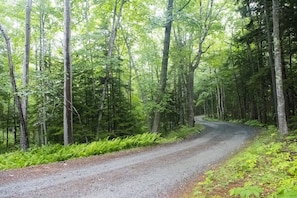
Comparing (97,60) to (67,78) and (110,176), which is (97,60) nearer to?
(67,78)

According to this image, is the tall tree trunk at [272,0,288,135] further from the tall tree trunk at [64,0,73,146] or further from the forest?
the tall tree trunk at [64,0,73,146]

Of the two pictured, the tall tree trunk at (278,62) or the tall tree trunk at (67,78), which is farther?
the tall tree trunk at (67,78)

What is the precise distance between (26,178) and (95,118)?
961 centimetres

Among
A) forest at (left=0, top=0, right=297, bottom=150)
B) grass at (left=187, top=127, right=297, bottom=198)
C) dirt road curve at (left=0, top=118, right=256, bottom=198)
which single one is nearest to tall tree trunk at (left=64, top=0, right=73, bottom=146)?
forest at (left=0, top=0, right=297, bottom=150)

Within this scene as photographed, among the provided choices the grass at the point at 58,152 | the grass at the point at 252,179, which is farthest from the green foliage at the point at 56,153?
the grass at the point at 252,179

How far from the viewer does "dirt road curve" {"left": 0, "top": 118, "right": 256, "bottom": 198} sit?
17.0 ft

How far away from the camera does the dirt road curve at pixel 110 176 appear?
203 inches

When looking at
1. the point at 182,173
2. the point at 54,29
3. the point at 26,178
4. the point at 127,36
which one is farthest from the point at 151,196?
the point at 127,36

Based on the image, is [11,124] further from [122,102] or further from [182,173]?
[182,173]

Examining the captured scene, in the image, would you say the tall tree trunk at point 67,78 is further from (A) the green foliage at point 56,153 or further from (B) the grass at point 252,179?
(B) the grass at point 252,179

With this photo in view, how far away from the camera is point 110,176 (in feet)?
20.9

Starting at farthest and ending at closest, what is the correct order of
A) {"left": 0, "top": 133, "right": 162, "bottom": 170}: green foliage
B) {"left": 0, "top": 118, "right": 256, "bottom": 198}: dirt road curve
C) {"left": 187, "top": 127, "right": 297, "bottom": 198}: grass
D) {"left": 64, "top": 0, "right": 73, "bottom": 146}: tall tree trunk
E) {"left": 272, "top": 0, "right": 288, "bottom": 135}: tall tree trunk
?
{"left": 64, "top": 0, "right": 73, "bottom": 146}: tall tree trunk
{"left": 272, "top": 0, "right": 288, "bottom": 135}: tall tree trunk
{"left": 0, "top": 133, "right": 162, "bottom": 170}: green foliage
{"left": 0, "top": 118, "right": 256, "bottom": 198}: dirt road curve
{"left": 187, "top": 127, "right": 297, "bottom": 198}: grass

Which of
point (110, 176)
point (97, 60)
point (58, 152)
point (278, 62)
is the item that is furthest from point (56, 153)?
point (278, 62)

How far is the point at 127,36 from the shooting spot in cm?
1991
